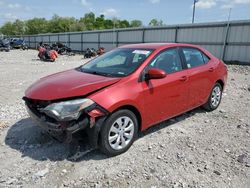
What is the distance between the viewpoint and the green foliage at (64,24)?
73.3 m

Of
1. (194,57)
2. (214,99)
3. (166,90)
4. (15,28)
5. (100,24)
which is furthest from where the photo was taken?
(15,28)

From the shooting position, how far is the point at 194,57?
5082 mm

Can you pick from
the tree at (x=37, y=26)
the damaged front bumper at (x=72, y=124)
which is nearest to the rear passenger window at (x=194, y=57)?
the damaged front bumper at (x=72, y=124)

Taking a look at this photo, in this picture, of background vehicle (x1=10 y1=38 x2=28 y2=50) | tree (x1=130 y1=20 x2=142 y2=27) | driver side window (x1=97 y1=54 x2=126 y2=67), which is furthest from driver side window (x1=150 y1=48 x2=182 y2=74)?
tree (x1=130 y1=20 x2=142 y2=27)

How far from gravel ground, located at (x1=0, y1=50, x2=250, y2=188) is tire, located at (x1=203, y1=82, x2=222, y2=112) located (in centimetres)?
51

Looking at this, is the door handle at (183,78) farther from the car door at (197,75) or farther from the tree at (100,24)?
the tree at (100,24)

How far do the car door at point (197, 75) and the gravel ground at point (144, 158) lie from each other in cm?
51

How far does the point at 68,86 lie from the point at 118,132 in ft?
3.24

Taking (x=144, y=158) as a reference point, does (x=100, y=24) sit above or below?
above

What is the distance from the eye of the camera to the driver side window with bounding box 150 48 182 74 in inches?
165

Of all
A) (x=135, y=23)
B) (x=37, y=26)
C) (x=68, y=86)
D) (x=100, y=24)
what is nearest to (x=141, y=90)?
(x=68, y=86)

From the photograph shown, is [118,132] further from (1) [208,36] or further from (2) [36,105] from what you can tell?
(1) [208,36]

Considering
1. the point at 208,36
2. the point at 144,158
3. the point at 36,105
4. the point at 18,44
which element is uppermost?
the point at 208,36

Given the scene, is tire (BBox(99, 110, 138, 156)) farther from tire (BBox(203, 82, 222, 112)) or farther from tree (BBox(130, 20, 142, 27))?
tree (BBox(130, 20, 142, 27))
